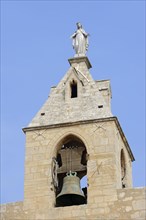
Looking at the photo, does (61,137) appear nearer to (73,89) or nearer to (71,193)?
(71,193)

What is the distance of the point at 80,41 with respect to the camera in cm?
2303

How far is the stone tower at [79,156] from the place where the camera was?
19.8 m

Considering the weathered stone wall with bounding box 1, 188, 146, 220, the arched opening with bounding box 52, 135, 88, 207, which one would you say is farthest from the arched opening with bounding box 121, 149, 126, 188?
the weathered stone wall with bounding box 1, 188, 146, 220

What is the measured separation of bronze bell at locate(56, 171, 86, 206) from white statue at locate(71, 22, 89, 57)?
3921 millimetres

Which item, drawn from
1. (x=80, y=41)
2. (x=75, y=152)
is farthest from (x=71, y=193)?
(x=80, y=41)

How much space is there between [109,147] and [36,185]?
2.13 meters

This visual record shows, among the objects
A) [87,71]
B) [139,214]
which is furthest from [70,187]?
[87,71]

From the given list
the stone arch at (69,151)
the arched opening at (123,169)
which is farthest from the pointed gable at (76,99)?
the arched opening at (123,169)

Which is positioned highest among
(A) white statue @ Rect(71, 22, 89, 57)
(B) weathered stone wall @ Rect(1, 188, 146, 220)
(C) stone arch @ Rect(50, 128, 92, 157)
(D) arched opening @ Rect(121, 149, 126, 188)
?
(A) white statue @ Rect(71, 22, 89, 57)

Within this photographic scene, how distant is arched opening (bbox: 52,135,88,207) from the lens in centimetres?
2052

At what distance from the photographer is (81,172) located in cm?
2139

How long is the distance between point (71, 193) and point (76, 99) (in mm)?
2820

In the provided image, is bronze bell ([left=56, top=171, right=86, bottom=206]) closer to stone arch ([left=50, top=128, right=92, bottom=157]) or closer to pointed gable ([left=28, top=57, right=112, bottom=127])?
stone arch ([left=50, top=128, right=92, bottom=157])

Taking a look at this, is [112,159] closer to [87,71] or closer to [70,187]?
[70,187]
